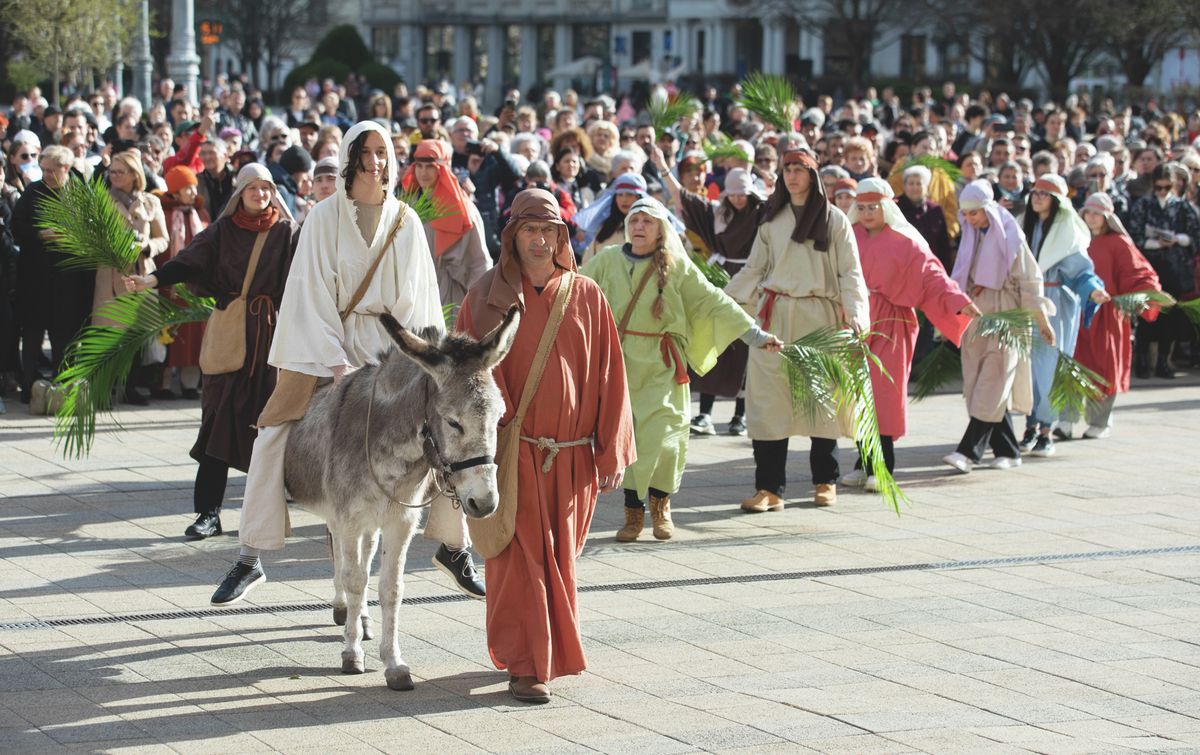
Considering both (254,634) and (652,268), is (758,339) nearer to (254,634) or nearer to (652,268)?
(652,268)

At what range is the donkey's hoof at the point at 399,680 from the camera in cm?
689

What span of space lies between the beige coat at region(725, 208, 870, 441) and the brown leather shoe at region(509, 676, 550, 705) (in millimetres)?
4330

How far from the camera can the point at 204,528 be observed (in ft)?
31.6

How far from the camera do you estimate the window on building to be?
7962 centimetres

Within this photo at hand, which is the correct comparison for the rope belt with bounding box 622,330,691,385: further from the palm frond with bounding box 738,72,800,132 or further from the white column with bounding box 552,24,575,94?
the white column with bounding box 552,24,575,94

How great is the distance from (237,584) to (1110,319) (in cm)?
819

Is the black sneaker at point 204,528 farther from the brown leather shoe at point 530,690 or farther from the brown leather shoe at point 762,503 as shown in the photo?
the brown leather shoe at point 530,690

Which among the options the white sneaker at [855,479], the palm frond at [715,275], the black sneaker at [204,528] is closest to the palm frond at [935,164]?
the palm frond at [715,275]

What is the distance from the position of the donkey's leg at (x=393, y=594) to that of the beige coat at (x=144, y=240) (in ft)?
22.9

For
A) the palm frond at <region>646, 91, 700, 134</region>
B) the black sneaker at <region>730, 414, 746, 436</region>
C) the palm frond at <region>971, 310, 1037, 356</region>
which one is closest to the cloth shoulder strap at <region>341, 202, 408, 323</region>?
the palm frond at <region>971, 310, 1037, 356</region>

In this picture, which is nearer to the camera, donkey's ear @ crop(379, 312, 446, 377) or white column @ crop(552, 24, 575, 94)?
donkey's ear @ crop(379, 312, 446, 377)

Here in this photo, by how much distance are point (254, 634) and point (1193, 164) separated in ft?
47.6

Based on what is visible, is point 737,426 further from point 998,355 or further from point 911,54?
point 911,54

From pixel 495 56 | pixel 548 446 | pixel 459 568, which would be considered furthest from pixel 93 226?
pixel 495 56
